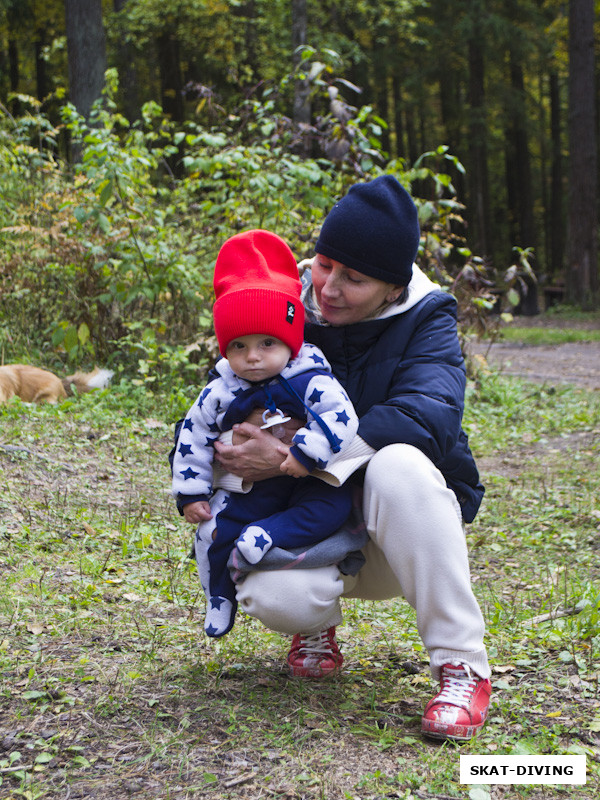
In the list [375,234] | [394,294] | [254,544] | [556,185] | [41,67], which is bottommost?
[556,185]

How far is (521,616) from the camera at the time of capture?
11.6ft

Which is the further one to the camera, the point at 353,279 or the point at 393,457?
the point at 353,279

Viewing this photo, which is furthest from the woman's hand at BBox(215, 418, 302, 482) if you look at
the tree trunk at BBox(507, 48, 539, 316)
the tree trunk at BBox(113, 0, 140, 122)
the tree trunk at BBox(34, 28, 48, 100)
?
the tree trunk at BBox(34, 28, 48, 100)

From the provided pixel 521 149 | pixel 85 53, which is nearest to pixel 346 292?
pixel 85 53

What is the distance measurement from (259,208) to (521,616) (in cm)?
448

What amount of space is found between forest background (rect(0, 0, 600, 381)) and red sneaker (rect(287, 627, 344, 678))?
162 inches

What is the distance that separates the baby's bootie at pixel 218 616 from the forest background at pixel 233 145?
13.9ft

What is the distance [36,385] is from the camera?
6645 mm

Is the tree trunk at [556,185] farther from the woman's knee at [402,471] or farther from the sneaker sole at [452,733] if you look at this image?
the sneaker sole at [452,733]

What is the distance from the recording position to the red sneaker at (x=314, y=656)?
9.32ft

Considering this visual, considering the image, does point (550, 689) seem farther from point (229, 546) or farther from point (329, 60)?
point (329, 60)

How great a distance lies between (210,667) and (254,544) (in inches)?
26.2

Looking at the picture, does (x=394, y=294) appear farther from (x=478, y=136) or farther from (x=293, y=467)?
(x=478, y=136)

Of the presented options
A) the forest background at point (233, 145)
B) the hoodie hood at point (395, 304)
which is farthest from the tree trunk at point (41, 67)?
the hoodie hood at point (395, 304)
